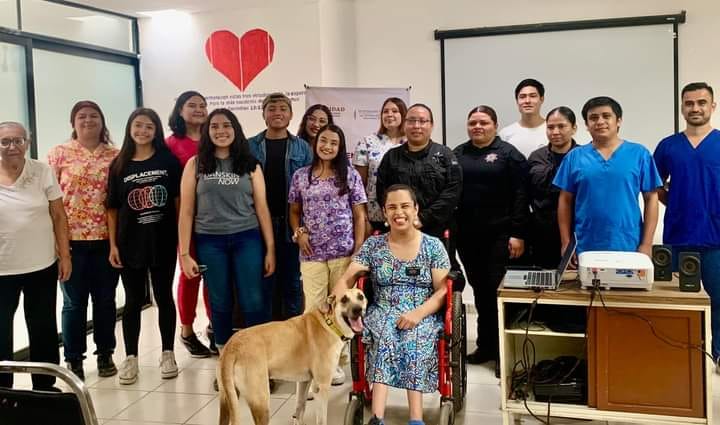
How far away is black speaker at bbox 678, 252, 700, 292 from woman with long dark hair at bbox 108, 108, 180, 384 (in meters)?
2.58

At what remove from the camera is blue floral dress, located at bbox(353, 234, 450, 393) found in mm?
2707

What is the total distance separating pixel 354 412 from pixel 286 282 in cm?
122

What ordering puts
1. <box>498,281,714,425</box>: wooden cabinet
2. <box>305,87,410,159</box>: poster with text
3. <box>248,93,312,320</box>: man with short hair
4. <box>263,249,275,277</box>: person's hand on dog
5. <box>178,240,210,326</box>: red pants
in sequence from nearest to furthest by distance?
1. <box>498,281,714,425</box>: wooden cabinet
2. <box>263,249,275,277</box>: person's hand on dog
3. <box>248,93,312,320</box>: man with short hair
4. <box>178,240,210,326</box>: red pants
5. <box>305,87,410,159</box>: poster with text

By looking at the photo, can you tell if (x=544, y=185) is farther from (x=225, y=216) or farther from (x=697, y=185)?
(x=225, y=216)

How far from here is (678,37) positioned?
4.48 meters

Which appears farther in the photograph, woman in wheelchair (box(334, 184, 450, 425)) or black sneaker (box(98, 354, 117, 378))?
black sneaker (box(98, 354, 117, 378))

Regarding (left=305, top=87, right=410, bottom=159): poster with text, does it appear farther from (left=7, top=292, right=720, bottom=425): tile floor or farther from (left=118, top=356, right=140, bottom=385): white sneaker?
(left=118, top=356, right=140, bottom=385): white sneaker

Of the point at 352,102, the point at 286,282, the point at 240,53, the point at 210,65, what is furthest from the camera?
the point at 210,65

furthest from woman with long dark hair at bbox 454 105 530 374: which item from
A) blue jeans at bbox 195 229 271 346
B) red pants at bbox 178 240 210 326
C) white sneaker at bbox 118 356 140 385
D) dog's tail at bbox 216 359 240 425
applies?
white sneaker at bbox 118 356 140 385

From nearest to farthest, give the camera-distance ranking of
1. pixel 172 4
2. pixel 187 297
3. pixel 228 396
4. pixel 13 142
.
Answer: pixel 228 396
pixel 13 142
pixel 187 297
pixel 172 4

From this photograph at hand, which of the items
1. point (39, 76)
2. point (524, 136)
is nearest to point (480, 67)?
point (524, 136)

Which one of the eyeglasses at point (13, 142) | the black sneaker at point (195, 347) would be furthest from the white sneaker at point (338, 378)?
the eyeglasses at point (13, 142)

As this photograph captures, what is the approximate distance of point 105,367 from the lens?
3766 millimetres

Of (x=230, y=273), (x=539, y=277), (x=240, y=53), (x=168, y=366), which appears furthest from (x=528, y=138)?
(x=240, y=53)
